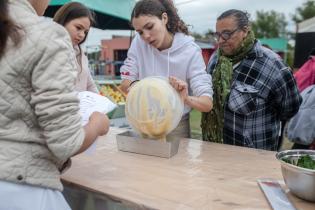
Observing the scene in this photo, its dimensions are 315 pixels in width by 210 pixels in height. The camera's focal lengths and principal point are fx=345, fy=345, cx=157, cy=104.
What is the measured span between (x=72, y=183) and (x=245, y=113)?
97cm

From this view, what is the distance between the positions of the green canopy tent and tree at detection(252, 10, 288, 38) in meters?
32.9

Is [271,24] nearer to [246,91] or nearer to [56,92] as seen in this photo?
[246,91]

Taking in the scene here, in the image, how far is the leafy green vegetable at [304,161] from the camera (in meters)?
0.91

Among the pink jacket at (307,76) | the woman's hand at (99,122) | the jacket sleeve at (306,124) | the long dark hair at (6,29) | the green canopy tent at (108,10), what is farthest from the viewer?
the green canopy tent at (108,10)

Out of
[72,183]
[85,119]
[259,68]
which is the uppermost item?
[259,68]

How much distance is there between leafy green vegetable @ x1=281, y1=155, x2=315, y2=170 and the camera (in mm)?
911

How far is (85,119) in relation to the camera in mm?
1058

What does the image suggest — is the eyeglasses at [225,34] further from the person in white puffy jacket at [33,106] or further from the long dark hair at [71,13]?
the person in white puffy jacket at [33,106]

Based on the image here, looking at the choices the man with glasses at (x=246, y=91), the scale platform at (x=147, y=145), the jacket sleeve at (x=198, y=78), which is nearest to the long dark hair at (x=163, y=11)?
the jacket sleeve at (x=198, y=78)

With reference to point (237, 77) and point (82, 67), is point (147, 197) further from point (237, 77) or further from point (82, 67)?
point (82, 67)

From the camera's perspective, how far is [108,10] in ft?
14.2

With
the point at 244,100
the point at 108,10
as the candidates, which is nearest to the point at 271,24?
the point at 108,10

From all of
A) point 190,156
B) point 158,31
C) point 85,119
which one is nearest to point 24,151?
point 85,119

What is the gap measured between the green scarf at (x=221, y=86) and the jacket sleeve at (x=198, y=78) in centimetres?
27
